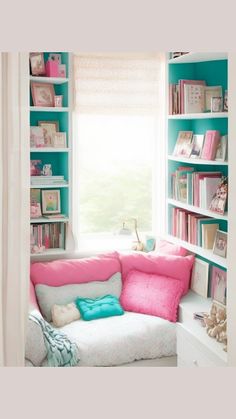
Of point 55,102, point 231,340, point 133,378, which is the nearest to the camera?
point 133,378

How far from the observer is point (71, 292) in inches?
180

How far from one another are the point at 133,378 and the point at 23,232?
3.44ft

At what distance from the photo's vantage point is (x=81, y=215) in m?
5.19

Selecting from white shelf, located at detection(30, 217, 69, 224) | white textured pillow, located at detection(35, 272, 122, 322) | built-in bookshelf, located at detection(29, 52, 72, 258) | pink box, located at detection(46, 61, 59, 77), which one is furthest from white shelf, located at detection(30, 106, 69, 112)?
white textured pillow, located at detection(35, 272, 122, 322)

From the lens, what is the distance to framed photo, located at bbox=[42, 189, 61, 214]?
4.95 meters

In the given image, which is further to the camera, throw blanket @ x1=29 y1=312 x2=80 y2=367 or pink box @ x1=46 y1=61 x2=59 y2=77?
pink box @ x1=46 y1=61 x2=59 y2=77

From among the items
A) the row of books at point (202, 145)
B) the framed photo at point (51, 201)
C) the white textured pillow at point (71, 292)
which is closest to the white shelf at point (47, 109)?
the framed photo at point (51, 201)

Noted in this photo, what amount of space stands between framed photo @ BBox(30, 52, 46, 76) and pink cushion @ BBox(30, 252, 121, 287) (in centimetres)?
152

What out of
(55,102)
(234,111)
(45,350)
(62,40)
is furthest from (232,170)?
(55,102)

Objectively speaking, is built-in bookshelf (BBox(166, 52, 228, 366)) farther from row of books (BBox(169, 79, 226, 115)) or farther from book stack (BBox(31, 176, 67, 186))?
book stack (BBox(31, 176, 67, 186))

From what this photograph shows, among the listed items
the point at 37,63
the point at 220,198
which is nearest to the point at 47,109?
the point at 37,63

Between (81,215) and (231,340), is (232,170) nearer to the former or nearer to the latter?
(231,340)

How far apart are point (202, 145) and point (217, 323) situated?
1.47 metres

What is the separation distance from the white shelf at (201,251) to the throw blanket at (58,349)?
1129mm
